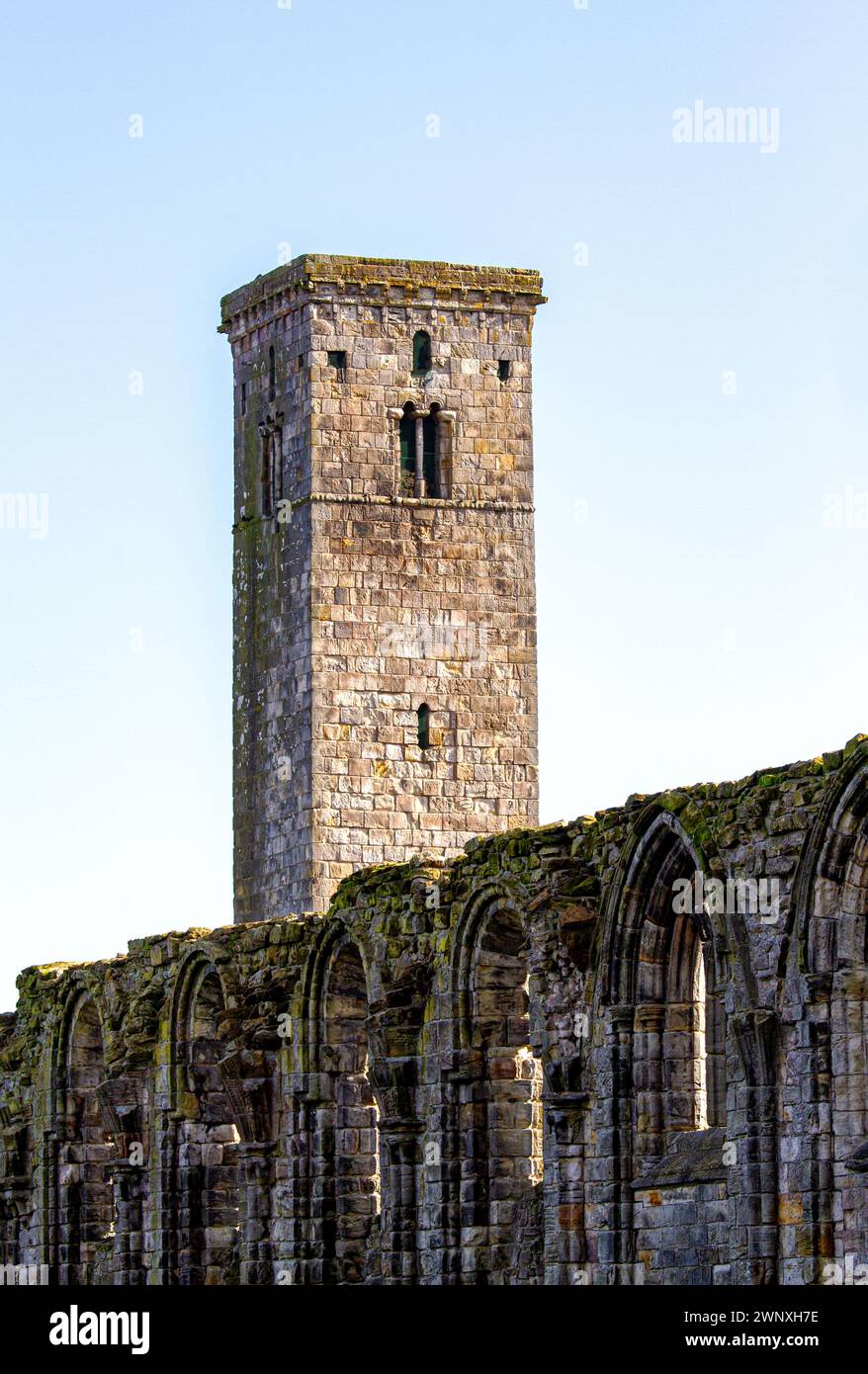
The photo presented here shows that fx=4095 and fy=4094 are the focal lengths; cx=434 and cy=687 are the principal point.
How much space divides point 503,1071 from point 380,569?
955 inches

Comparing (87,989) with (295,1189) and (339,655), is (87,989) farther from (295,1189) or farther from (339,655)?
(339,655)

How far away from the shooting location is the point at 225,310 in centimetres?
6831

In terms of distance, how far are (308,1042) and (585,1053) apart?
26.1 feet

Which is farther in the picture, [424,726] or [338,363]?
[338,363]

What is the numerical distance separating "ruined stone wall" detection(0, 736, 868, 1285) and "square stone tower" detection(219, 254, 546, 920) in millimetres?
9863

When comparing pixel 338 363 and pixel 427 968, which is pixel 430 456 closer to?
pixel 338 363

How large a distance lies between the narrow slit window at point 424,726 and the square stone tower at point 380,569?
0.03 m

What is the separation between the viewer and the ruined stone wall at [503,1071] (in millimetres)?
35219

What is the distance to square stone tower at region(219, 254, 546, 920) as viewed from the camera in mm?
65312

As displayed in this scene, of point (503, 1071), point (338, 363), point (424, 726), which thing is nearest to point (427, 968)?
point (503, 1071)

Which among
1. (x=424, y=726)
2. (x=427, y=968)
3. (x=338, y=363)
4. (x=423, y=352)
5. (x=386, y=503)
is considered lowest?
(x=427, y=968)

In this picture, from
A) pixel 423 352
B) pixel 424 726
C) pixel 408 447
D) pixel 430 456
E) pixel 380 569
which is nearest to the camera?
pixel 424 726

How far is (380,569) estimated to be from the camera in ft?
217
